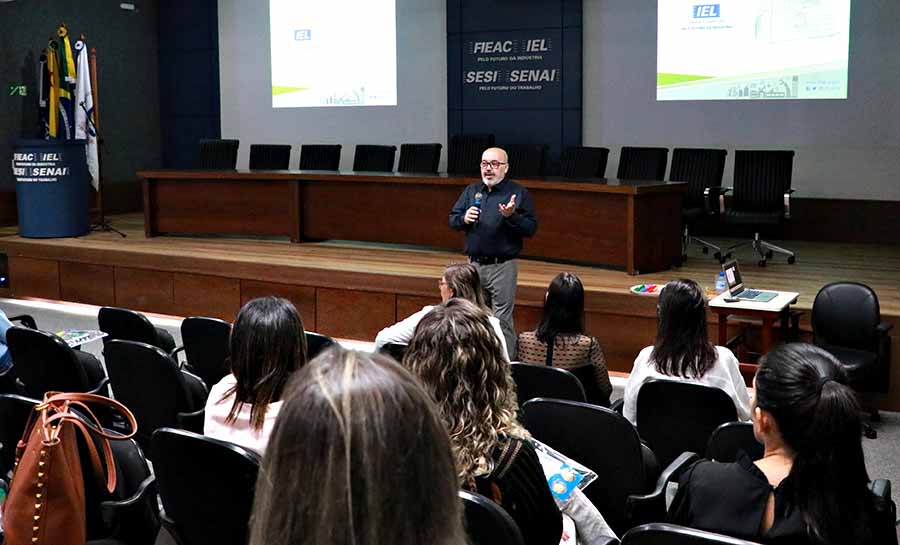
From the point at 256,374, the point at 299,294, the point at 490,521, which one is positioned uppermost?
the point at 256,374

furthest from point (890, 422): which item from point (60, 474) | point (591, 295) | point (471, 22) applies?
point (471, 22)

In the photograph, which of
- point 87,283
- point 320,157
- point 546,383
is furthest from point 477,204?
point 320,157

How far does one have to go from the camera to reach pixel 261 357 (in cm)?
318

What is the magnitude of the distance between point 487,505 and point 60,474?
3.13 ft

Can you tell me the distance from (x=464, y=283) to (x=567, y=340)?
54 centimetres

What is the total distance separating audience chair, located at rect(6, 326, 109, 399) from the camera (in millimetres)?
4520

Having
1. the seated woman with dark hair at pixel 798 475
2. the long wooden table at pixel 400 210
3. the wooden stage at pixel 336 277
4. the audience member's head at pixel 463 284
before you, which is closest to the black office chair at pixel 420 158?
the long wooden table at pixel 400 210

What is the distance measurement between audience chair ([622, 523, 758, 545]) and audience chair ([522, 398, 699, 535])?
1021 millimetres

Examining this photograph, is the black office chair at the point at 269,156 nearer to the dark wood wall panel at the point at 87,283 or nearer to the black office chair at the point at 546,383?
the dark wood wall panel at the point at 87,283

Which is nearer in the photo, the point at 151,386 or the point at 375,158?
the point at 151,386

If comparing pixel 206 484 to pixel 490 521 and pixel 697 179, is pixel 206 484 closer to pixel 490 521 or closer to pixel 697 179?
pixel 490 521

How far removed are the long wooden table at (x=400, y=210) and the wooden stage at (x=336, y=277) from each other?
139 mm

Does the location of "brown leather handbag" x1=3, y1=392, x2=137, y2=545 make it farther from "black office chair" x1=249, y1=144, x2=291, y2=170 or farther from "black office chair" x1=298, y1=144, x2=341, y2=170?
"black office chair" x1=249, y1=144, x2=291, y2=170

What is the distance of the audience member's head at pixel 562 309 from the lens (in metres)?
4.64
